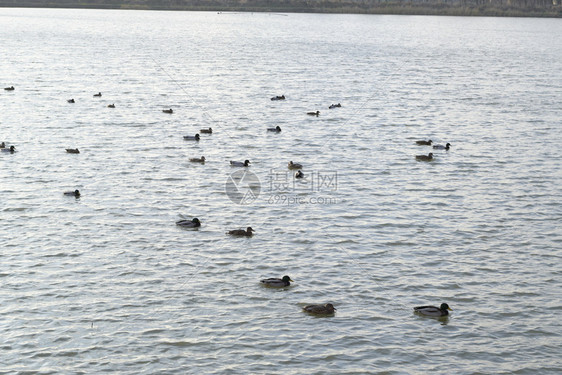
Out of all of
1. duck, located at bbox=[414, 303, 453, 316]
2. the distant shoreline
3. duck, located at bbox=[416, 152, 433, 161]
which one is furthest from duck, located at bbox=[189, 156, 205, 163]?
the distant shoreline

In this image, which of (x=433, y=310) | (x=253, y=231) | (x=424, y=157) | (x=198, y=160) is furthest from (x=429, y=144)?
(x=433, y=310)

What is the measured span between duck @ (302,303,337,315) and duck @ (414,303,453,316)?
2.29 metres

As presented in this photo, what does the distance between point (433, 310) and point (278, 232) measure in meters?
7.40

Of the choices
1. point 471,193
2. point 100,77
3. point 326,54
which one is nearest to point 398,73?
point 326,54

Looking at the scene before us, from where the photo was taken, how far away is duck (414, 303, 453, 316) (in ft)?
61.4

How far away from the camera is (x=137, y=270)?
2103 centimetres

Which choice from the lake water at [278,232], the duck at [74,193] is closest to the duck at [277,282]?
the lake water at [278,232]

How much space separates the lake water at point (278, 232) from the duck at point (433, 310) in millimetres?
233

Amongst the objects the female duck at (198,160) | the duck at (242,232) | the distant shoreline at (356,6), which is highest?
the distant shoreline at (356,6)

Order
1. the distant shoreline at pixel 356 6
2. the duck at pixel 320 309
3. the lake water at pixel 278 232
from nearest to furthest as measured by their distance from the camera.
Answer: the lake water at pixel 278 232
the duck at pixel 320 309
the distant shoreline at pixel 356 6

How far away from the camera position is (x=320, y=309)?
1856 centimetres

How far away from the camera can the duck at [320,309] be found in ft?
61.0

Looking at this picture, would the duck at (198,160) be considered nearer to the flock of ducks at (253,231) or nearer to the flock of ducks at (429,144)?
the flock of ducks at (253,231)

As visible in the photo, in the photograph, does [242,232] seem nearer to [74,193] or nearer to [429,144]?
[74,193]
